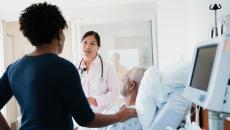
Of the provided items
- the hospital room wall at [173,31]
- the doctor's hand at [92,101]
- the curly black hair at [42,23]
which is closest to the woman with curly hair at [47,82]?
the curly black hair at [42,23]

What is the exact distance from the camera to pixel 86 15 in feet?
11.7

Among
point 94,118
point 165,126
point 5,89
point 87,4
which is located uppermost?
point 87,4

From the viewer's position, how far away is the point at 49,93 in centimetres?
113

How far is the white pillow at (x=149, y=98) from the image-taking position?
167 centimetres

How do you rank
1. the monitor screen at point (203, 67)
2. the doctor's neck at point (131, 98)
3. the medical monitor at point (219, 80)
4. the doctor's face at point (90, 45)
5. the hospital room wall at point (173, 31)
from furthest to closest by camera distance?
the hospital room wall at point (173, 31)
the doctor's face at point (90, 45)
the doctor's neck at point (131, 98)
the monitor screen at point (203, 67)
the medical monitor at point (219, 80)

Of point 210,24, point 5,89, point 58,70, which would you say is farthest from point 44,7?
point 210,24

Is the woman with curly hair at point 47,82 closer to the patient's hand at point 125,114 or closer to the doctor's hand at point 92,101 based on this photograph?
the patient's hand at point 125,114

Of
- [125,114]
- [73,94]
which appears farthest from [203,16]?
[73,94]

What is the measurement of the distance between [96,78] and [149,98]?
2.97 ft

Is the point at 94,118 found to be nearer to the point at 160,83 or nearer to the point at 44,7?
the point at 44,7

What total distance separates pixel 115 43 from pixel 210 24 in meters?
1.54

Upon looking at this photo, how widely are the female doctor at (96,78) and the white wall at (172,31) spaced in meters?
0.94

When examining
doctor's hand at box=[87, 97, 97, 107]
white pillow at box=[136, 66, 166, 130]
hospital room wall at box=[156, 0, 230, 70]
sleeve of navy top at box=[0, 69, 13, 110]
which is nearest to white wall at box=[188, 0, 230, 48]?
hospital room wall at box=[156, 0, 230, 70]

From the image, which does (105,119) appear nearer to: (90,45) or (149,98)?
(149,98)
